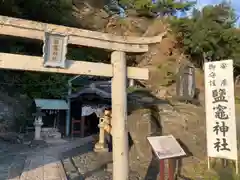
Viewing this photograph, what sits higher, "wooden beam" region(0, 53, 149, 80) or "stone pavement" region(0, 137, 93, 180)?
"wooden beam" region(0, 53, 149, 80)

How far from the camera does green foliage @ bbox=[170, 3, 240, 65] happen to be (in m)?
16.4

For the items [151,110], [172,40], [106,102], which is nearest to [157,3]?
[172,40]

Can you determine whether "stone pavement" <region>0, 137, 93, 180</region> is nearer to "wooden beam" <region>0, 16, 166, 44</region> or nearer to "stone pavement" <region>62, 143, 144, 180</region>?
"stone pavement" <region>62, 143, 144, 180</region>

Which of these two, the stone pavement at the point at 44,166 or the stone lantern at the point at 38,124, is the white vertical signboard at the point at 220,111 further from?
the stone lantern at the point at 38,124

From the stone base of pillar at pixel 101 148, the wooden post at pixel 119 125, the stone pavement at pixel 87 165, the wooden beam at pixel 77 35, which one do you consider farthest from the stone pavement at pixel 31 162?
the wooden beam at pixel 77 35

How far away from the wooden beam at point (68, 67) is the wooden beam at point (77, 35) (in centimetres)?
37

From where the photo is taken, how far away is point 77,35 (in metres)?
5.23

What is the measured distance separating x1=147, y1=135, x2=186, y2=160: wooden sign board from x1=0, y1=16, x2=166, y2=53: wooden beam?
6.30 feet

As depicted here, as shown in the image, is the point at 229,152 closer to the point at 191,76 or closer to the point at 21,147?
the point at 191,76

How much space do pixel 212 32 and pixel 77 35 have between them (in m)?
12.9

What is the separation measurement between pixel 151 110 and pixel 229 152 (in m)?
4.28

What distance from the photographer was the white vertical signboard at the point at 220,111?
5943 millimetres

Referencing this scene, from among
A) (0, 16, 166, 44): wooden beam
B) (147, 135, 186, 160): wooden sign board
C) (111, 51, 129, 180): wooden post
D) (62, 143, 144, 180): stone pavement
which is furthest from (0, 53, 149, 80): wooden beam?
(62, 143, 144, 180): stone pavement

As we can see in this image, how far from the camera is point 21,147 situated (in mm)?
11344
